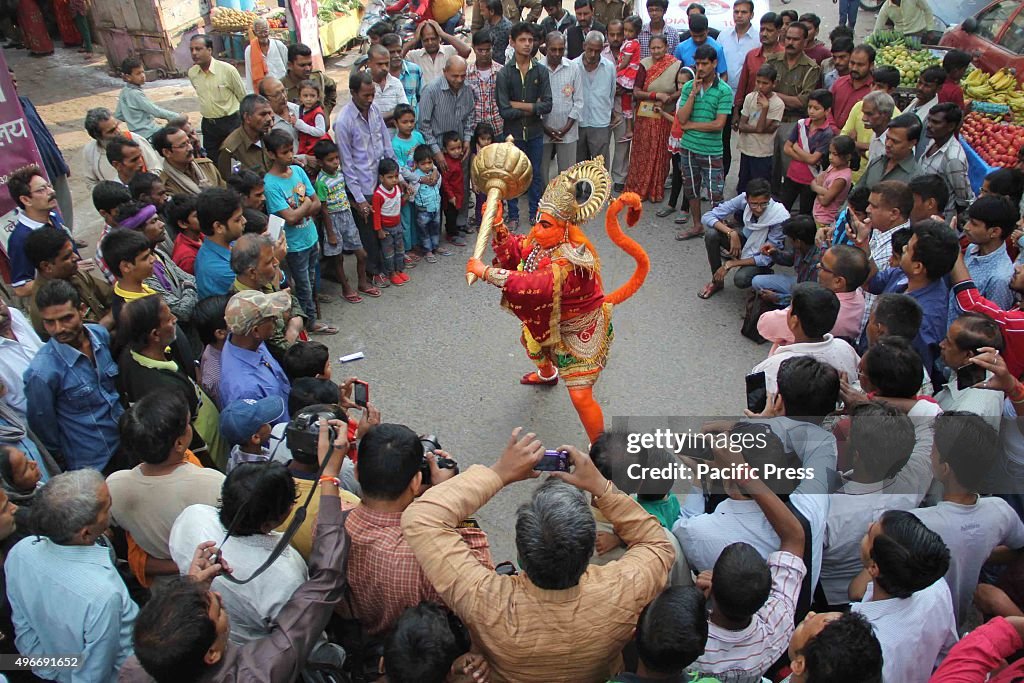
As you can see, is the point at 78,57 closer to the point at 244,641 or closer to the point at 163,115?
the point at 163,115

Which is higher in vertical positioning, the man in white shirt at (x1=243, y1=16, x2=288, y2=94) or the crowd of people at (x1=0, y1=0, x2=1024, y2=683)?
the man in white shirt at (x1=243, y1=16, x2=288, y2=94)

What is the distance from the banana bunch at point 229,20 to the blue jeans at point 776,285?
8593 mm

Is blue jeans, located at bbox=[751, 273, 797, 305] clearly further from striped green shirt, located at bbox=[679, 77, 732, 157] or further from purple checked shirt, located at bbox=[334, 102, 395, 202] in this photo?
purple checked shirt, located at bbox=[334, 102, 395, 202]

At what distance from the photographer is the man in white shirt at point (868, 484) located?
302 centimetres

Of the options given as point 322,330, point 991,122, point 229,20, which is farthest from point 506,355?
point 229,20

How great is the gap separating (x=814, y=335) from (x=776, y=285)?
2.13 m

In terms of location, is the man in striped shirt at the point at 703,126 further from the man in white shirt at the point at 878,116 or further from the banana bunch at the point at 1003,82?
the banana bunch at the point at 1003,82

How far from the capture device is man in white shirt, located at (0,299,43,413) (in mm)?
3588

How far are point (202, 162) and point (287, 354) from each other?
2.41 meters

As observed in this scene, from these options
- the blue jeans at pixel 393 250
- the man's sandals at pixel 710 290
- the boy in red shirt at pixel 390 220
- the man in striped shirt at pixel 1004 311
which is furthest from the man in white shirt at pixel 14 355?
the man's sandals at pixel 710 290

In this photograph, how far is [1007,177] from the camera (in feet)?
16.6

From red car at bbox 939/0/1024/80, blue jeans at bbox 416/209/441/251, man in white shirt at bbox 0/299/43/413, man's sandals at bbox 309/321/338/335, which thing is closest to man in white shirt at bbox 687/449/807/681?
man in white shirt at bbox 0/299/43/413

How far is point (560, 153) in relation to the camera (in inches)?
312

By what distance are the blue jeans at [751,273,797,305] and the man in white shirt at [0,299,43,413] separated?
4902 millimetres
